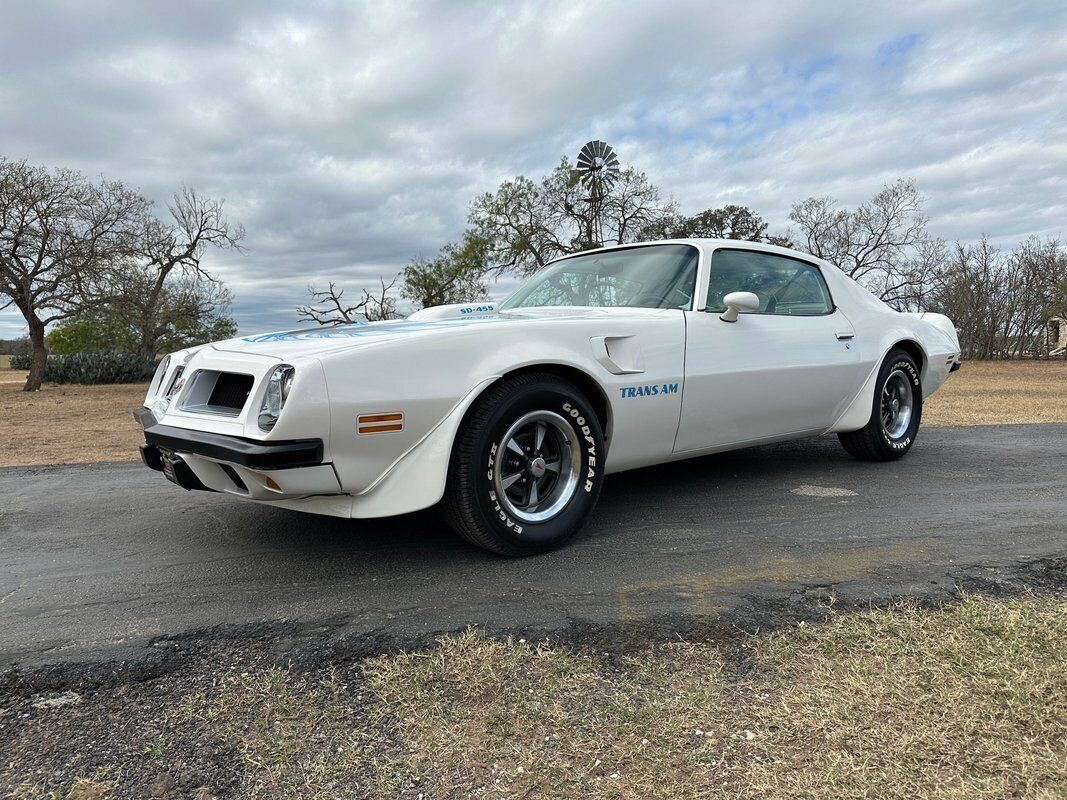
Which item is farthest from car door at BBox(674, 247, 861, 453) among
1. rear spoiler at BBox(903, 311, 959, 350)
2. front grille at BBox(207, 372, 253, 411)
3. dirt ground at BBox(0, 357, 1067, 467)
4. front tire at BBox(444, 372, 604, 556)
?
dirt ground at BBox(0, 357, 1067, 467)

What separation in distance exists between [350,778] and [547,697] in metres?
0.54

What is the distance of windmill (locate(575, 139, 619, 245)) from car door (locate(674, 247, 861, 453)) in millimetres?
31289

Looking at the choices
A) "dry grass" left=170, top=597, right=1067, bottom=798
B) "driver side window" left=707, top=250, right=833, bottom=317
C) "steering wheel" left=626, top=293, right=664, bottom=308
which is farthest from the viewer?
"driver side window" left=707, top=250, right=833, bottom=317

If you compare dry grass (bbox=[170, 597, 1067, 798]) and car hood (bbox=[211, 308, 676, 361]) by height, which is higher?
car hood (bbox=[211, 308, 676, 361])

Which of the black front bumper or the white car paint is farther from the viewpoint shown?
the white car paint

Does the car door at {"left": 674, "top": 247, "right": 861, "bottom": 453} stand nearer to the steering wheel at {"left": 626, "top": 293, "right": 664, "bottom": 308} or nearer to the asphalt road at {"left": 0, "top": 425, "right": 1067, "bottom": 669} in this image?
the steering wheel at {"left": 626, "top": 293, "right": 664, "bottom": 308}

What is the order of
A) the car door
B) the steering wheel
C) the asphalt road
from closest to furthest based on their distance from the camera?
1. the asphalt road
2. the car door
3. the steering wheel

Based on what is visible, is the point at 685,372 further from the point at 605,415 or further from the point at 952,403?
the point at 952,403

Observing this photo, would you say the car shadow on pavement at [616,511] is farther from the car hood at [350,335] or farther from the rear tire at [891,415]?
the car hood at [350,335]

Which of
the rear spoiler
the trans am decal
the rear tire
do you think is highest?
the rear spoiler

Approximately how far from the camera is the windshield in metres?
3.80

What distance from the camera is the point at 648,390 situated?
10.8 ft

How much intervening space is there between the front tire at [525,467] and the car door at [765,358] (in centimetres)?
69

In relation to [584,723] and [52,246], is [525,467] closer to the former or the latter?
[584,723]
